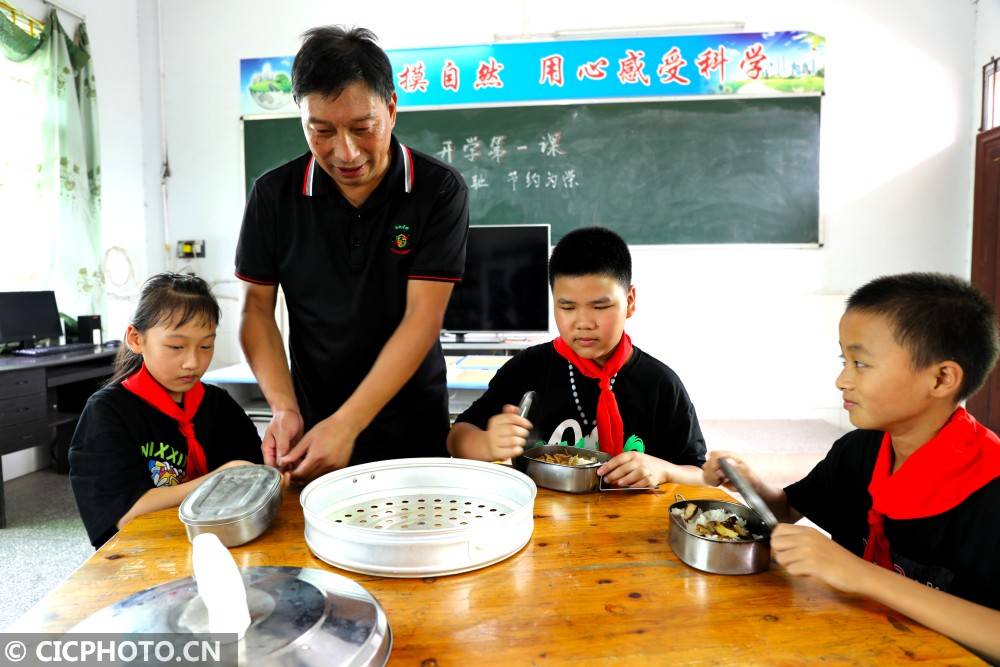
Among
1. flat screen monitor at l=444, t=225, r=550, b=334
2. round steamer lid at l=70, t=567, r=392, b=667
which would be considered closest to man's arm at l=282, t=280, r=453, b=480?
round steamer lid at l=70, t=567, r=392, b=667

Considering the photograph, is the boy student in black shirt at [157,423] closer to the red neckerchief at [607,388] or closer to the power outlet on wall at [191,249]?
the red neckerchief at [607,388]

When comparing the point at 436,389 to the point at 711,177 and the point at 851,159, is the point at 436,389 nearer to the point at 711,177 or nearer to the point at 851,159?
the point at 711,177

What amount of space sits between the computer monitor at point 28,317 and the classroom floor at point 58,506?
2.67 feet

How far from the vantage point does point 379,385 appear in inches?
47.4

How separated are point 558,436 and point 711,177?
336 centimetres

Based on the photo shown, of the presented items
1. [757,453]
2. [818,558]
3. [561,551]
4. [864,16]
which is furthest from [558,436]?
[864,16]

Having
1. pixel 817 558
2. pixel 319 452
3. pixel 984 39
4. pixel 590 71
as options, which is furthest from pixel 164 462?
pixel 984 39

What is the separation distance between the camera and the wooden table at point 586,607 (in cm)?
58

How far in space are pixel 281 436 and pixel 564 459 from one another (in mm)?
498

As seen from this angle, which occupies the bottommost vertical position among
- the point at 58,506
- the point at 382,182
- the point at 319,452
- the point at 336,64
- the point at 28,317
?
the point at 58,506

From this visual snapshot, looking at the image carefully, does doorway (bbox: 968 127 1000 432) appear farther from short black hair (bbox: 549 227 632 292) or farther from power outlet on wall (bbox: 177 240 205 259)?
power outlet on wall (bbox: 177 240 205 259)

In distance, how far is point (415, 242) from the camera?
1.37 meters

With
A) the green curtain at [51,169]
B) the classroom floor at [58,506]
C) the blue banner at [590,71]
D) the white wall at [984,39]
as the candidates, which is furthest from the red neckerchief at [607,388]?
the white wall at [984,39]

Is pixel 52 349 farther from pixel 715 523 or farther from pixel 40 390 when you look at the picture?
pixel 715 523
